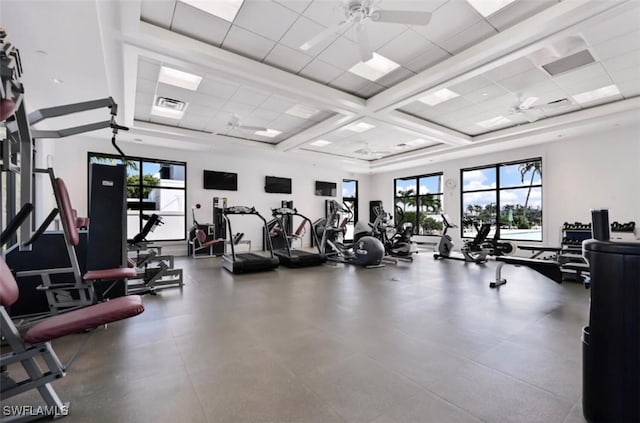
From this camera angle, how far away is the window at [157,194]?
8.38m

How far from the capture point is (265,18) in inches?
147

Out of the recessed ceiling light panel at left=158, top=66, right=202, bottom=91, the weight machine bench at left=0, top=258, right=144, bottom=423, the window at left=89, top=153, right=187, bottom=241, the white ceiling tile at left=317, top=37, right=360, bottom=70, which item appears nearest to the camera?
the weight machine bench at left=0, top=258, right=144, bottom=423

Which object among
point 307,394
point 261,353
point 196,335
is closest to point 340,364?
point 307,394

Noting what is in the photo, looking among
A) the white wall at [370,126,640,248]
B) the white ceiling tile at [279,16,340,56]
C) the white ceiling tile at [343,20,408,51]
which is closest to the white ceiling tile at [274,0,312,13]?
the white ceiling tile at [279,16,340,56]

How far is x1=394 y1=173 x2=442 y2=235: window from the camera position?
11.3m

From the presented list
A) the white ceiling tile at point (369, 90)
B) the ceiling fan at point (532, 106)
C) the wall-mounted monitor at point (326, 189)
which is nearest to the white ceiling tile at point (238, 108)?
the white ceiling tile at point (369, 90)

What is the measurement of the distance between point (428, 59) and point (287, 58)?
2313 mm

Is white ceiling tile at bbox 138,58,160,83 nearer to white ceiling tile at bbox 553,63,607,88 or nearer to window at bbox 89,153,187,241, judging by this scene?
window at bbox 89,153,187,241

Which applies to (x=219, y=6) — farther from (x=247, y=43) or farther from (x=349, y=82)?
(x=349, y=82)

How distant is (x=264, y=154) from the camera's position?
32.4ft

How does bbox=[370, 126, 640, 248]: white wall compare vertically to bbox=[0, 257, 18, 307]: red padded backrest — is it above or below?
above

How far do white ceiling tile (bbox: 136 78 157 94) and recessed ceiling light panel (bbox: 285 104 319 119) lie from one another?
8.93ft

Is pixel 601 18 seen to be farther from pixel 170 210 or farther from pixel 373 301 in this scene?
pixel 170 210

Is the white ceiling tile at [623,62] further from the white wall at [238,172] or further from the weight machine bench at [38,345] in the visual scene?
the white wall at [238,172]
